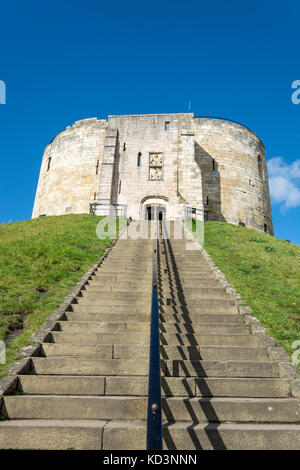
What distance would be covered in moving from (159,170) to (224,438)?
18678 mm

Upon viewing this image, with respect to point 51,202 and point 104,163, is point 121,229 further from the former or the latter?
point 51,202

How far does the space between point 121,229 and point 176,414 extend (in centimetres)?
1094

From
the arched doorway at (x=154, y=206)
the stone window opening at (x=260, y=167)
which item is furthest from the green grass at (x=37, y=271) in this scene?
the stone window opening at (x=260, y=167)

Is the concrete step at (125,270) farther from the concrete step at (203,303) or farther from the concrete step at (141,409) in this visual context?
the concrete step at (141,409)

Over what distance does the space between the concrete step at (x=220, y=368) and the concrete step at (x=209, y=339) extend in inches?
20.2

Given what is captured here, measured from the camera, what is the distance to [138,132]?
21.2 m

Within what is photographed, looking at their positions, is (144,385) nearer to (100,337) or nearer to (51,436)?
(51,436)

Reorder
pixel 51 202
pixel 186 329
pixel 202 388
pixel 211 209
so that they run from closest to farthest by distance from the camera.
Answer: pixel 202 388 → pixel 186 329 → pixel 211 209 → pixel 51 202

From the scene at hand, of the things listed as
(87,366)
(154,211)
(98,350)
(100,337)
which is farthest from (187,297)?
(154,211)

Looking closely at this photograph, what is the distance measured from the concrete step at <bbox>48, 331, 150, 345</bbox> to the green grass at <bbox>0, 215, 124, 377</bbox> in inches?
16.2

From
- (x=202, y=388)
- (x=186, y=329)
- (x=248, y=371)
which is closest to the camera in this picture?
(x=202, y=388)

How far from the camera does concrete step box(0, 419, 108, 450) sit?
2707mm

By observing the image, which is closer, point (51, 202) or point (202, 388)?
point (202, 388)
